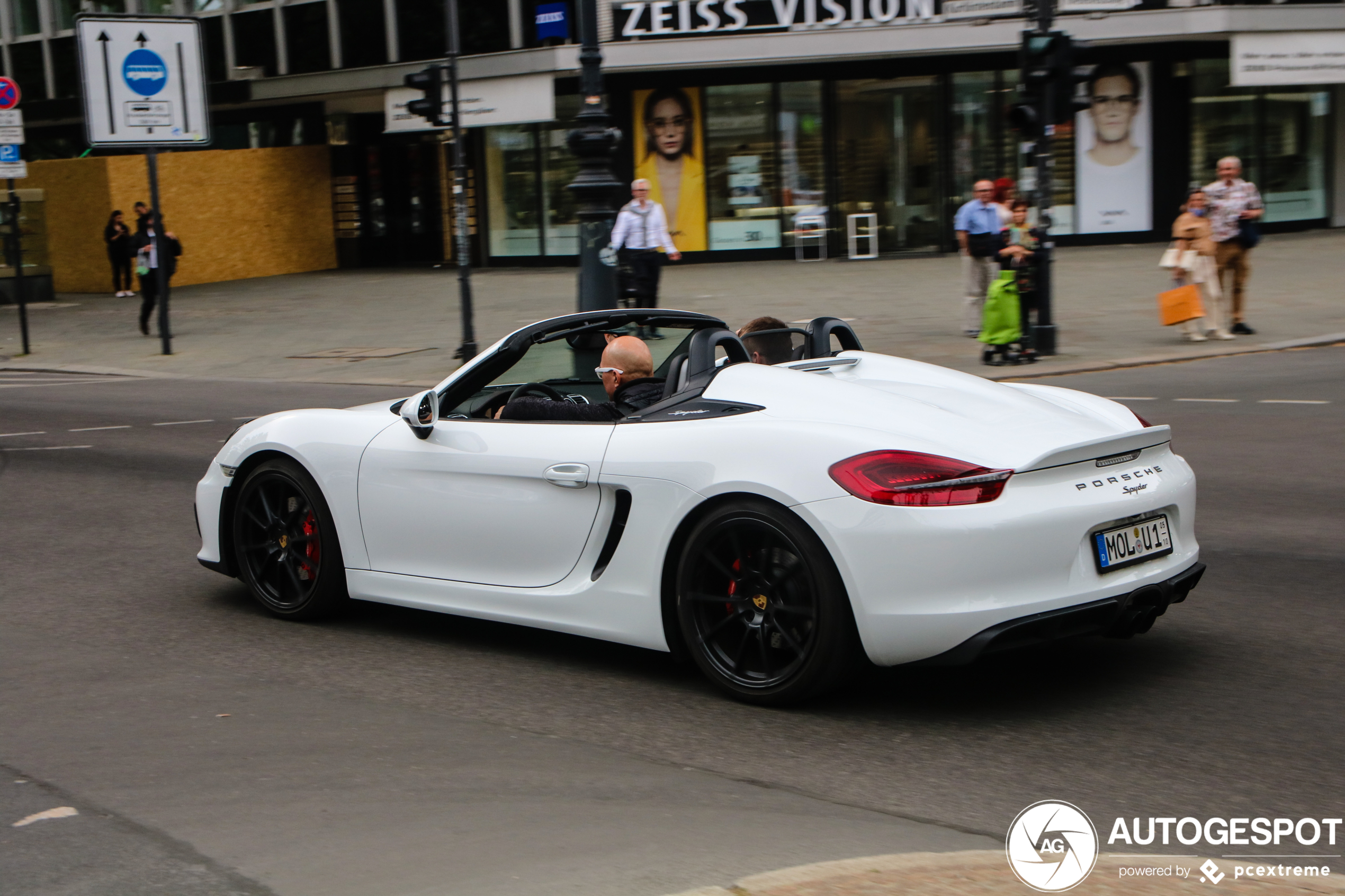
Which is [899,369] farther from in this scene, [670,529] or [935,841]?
[935,841]

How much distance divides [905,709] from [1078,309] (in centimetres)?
1584

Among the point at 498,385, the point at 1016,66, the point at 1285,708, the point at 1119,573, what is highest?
the point at 1016,66

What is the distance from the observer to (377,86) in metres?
31.6

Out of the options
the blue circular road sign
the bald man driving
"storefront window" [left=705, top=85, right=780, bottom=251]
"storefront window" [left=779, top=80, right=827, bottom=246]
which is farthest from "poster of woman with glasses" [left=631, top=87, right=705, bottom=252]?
the bald man driving

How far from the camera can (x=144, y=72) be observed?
20.8 m

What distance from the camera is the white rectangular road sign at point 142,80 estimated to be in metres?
20.4

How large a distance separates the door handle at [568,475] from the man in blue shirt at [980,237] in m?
11.9

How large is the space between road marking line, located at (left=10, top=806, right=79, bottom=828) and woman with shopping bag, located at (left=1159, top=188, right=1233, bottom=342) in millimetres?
13886

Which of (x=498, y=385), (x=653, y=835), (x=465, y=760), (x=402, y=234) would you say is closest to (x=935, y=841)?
(x=653, y=835)

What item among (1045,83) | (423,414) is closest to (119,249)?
(1045,83)

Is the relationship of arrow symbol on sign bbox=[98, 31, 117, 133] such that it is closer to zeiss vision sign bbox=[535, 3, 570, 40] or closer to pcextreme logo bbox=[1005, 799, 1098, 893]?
zeiss vision sign bbox=[535, 3, 570, 40]

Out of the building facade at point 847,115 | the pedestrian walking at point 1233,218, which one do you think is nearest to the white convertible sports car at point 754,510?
the pedestrian walking at point 1233,218

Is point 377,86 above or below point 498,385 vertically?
above

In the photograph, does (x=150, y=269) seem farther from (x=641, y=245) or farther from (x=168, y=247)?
(x=641, y=245)
